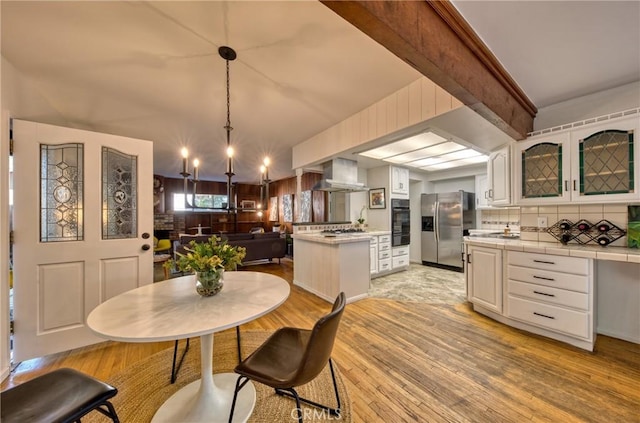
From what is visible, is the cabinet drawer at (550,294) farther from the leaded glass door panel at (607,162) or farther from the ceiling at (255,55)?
the ceiling at (255,55)

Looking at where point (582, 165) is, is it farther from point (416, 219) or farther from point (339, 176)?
point (416, 219)

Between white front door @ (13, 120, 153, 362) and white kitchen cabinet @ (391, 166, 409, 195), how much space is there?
403cm

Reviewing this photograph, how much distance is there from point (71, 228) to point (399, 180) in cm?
487

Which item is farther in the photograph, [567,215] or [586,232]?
[567,215]

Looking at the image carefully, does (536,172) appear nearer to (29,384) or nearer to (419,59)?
(419,59)

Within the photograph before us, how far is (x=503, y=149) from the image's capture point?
9.15ft

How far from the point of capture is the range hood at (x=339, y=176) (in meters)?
3.72

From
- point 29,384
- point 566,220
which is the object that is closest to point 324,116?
point 566,220

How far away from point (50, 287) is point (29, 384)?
138 centimetres

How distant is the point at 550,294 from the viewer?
2104 millimetres

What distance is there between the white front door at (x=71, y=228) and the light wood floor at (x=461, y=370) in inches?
13.9

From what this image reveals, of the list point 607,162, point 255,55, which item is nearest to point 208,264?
point 255,55

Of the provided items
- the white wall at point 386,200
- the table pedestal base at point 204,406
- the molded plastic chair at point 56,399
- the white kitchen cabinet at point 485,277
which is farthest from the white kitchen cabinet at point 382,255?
the molded plastic chair at point 56,399

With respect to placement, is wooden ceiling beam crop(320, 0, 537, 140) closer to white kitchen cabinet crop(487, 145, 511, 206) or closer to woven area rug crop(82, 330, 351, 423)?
white kitchen cabinet crop(487, 145, 511, 206)
